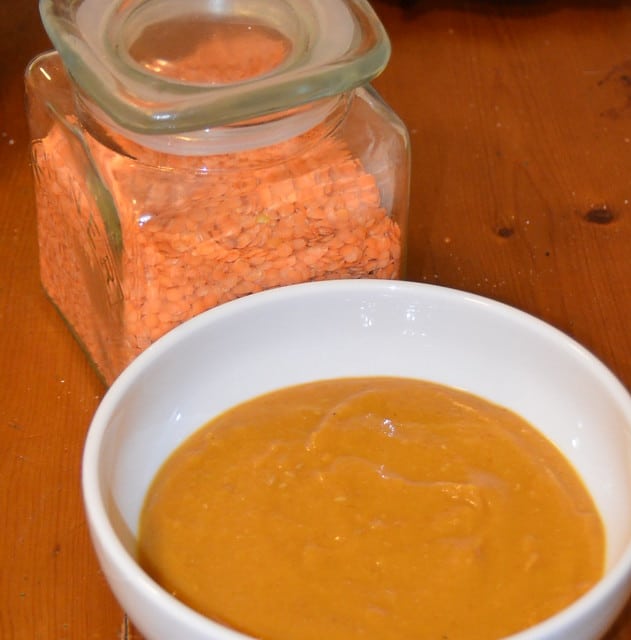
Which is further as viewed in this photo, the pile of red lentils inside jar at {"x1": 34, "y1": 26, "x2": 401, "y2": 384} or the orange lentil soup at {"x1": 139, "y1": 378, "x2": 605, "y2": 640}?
the pile of red lentils inside jar at {"x1": 34, "y1": 26, "x2": 401, "y2": 384}

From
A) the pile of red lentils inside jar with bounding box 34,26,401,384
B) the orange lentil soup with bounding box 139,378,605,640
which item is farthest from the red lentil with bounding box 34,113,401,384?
the orange lentil soup with bounding box 139,378,605,640

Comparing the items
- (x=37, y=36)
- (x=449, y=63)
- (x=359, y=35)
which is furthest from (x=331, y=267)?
(x=37, y=36)

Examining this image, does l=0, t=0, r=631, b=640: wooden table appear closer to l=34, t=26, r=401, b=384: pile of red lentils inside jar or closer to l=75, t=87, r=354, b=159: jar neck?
l=34, t=26, r=401, b=384: pile of red lentils inside jar

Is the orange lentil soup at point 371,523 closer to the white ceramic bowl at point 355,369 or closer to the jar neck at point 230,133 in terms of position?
the white ceramic bowl at point 355,369

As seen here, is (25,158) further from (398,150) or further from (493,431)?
(493,431)

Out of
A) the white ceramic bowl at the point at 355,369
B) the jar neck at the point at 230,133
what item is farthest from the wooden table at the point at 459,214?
the jar neck at the point at 230,133

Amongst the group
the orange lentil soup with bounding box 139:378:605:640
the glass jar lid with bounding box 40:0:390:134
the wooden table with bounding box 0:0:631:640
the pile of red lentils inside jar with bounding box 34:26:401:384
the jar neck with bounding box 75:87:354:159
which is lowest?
the wooden table with bounding box 0:0:631:640

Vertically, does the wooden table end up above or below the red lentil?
A: below
